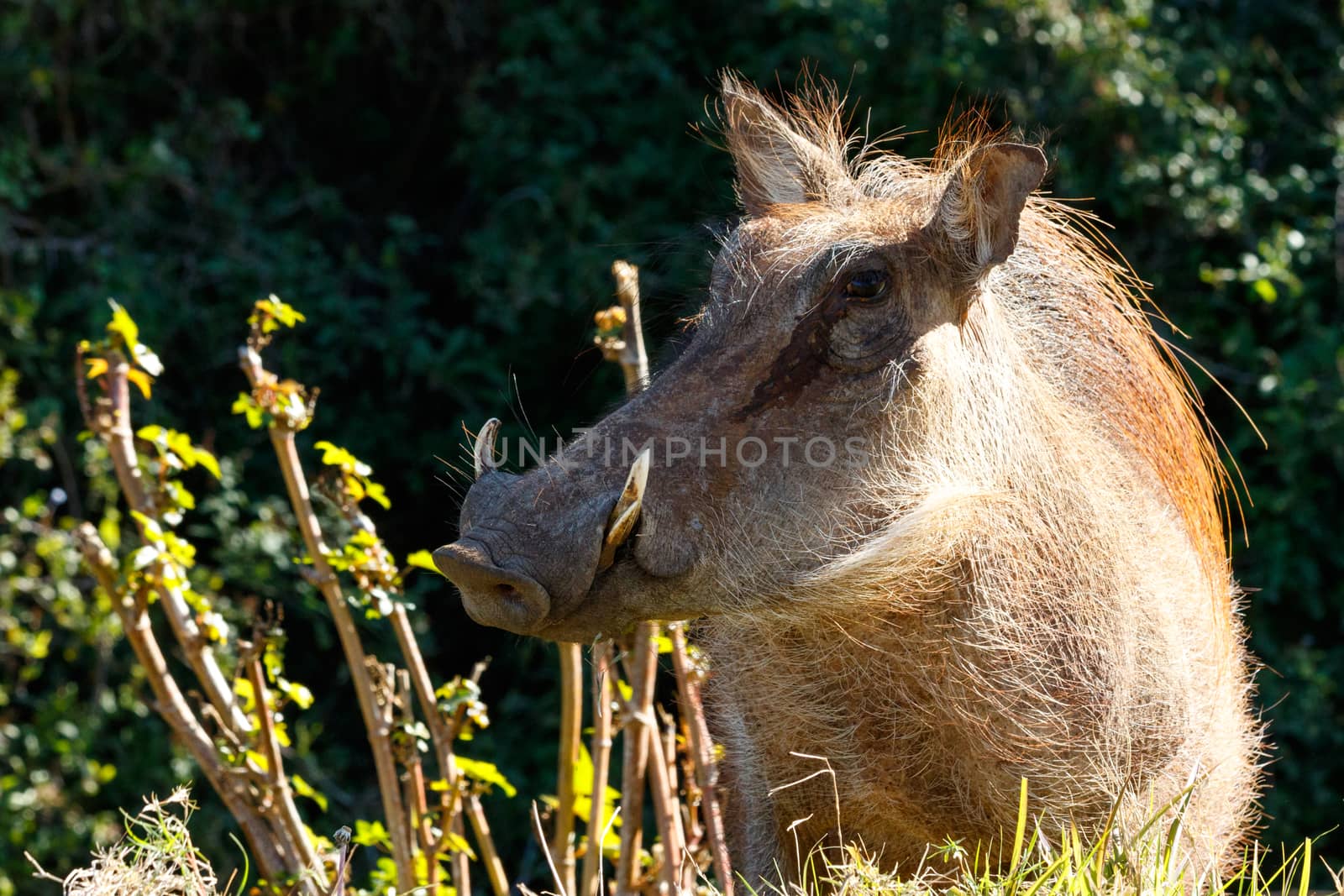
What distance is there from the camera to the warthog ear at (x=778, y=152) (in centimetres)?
273

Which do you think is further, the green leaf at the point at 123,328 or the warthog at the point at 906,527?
the green leaf at the point at 123,328

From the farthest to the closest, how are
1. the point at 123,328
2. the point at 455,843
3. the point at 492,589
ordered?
the point at 455,843
the point at 123,328
the point at 492,589

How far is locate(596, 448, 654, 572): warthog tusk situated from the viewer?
1.94m

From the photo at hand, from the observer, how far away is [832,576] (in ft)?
7.31

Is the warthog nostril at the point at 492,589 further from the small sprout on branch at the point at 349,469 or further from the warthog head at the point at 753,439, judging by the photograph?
the small sprout on branch at the point at 349,469

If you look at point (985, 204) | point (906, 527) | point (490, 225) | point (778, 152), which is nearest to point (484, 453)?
point (906, 527)

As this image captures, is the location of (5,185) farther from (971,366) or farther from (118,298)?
(971,366)

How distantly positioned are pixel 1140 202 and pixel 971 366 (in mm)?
3189

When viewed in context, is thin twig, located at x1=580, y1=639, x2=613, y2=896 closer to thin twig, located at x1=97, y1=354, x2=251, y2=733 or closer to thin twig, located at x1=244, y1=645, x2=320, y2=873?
thin twig, located at x1=244, y1=645, x2=320, y2=873

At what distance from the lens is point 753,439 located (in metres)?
2.15

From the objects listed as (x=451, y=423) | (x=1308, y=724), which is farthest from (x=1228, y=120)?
(x=451, y=423)

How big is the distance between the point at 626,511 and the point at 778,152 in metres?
1.10

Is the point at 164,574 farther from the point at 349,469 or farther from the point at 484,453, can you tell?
the point at 484,453

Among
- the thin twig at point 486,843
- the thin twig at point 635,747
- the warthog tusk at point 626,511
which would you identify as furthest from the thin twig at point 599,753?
the warthog tusk at point 626,511
